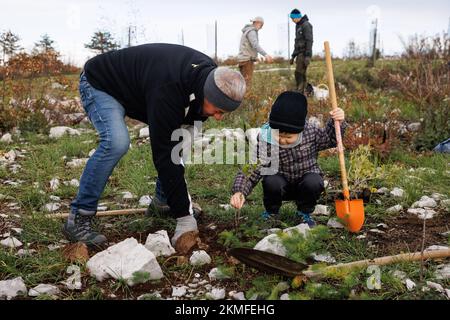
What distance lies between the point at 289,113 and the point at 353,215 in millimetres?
800

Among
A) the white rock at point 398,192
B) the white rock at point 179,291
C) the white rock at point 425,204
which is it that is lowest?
the white rock at point 179,291

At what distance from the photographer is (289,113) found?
9.46 ft

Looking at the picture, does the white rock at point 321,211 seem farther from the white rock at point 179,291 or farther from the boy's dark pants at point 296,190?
the white rock at point 179,291

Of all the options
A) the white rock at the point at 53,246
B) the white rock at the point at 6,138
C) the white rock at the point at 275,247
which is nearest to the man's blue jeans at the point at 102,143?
the white rock at the point at 53,246

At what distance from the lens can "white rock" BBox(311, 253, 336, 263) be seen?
2.72 metres

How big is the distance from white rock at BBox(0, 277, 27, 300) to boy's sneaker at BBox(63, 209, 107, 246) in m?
0.58

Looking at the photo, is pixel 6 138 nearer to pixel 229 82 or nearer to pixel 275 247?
pixel 229 82

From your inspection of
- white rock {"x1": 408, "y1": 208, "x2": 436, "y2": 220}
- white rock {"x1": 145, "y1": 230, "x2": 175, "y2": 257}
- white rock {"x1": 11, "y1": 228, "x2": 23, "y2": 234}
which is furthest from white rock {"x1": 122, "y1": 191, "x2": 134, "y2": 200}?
white rock {"x1": 408, "y1": 208, "x2": 436, "y2": 220}

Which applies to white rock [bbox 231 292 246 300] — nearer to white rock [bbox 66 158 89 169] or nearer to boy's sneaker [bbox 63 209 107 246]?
boy's sneaker [bbox 63 209 107 246]

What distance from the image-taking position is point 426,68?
6445 mm

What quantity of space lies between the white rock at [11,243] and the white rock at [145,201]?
1.10m

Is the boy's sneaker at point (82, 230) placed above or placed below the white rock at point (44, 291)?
above

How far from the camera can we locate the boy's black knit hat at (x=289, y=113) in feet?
9.46

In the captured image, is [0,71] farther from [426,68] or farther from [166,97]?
[426,68]
